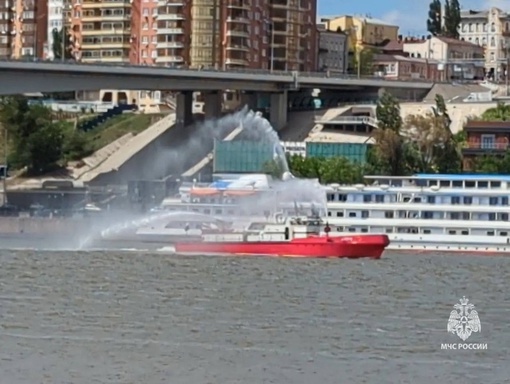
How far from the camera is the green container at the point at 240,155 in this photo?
8800 cm

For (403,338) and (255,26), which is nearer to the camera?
(403,338)

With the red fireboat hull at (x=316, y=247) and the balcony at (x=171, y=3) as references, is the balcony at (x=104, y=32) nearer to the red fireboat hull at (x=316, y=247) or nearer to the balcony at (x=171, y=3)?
the balcony at (x=171, y=3)

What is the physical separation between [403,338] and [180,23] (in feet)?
256

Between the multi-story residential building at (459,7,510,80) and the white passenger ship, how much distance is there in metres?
89.0

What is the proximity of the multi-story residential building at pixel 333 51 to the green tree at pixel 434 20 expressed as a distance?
11351mm

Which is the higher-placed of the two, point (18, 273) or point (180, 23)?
point (180, 23)

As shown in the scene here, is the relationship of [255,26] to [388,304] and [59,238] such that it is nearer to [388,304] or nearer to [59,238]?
[59,238]

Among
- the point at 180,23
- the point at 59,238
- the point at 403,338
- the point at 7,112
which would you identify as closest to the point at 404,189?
the point at 59,238

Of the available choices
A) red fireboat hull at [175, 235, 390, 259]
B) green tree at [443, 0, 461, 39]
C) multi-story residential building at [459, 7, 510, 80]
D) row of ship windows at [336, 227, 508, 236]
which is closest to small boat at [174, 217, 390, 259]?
red fireboat hull at [175, 235, 390, 259]

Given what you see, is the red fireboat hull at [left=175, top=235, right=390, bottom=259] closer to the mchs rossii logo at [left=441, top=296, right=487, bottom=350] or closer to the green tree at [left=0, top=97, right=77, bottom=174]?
the mchs rossii logo at [left=441, top=296, right=487, bottom=350]

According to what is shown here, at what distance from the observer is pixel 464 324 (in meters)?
38.2

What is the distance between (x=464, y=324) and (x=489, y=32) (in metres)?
119

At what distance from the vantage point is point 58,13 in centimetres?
12825

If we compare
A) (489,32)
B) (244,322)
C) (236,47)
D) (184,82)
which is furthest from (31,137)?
(489,32)
